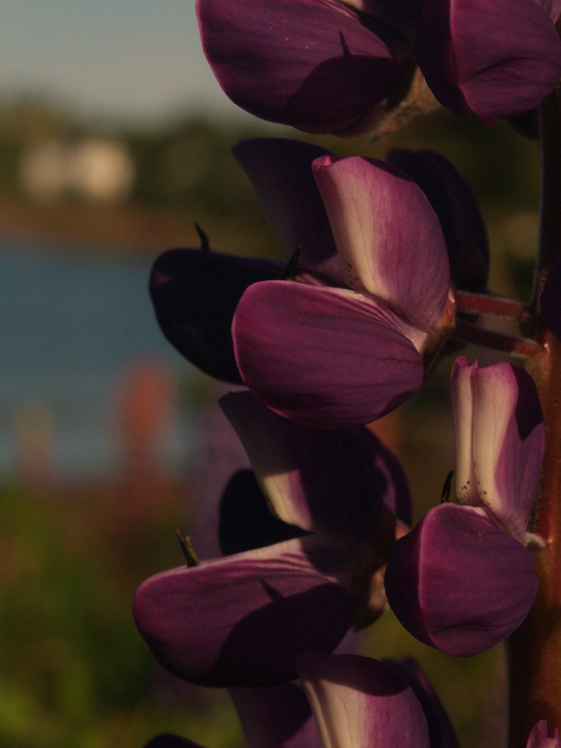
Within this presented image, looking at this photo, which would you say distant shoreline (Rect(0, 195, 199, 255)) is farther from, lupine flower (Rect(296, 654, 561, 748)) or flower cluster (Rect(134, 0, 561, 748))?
lupine flower (Rect(296, 654, 561, 748))

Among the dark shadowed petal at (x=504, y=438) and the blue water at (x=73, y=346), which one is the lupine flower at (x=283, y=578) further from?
the blue water at (x=73, y=346)

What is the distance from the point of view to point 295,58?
0.48 metres

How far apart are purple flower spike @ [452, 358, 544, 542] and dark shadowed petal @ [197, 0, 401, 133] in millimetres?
154

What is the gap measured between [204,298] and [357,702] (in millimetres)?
225

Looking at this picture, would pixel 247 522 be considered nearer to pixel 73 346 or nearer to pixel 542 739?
pixel 542 739

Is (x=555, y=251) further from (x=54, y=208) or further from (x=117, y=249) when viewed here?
(x=54, y=208)

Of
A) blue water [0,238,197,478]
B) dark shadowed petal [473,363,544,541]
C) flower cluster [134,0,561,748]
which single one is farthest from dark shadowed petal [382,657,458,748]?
blue water [0,238,197,478]

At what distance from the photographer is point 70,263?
1295 centimetres

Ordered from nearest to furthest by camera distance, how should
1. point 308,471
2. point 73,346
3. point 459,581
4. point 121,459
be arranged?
point 459,581, point 308,471, point 121,459, point 73,346

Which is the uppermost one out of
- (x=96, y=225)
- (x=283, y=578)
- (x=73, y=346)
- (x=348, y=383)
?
(x=348, y=383)

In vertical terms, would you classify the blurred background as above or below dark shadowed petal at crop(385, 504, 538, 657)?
below

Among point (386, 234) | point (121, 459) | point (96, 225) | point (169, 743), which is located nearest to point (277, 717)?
point (169, 743)

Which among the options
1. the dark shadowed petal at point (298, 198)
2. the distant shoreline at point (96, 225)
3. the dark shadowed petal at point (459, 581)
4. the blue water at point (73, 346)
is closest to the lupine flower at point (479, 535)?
the dark shadowed petal at point (459, 581)

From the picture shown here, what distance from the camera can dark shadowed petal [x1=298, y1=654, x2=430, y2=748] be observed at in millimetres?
456
